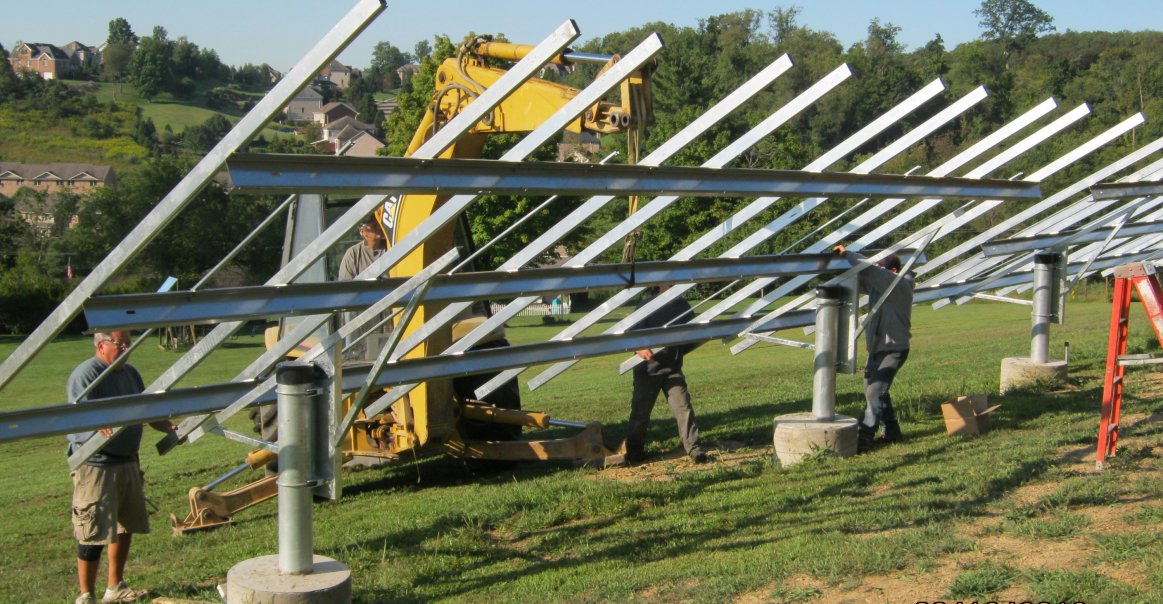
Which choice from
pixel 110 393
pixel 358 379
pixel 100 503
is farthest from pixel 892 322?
pixel 100 503

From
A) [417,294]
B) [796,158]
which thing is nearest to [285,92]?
[417,294]

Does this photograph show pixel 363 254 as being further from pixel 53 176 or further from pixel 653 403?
pixel 53 176

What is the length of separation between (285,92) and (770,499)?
4876mm

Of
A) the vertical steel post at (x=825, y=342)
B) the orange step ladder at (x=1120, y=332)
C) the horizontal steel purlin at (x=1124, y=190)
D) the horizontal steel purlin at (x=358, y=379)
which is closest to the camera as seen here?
the horizontal steel purlin at (x=358, y=379)

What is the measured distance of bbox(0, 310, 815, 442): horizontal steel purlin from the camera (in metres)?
6.32

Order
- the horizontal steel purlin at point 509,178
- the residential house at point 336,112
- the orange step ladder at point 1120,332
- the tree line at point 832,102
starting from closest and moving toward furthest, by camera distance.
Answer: the horizontal steel purlin at point 509,178, the orange step ladder at point 1120,332, the tree line at point 832,102, the residential house at point 336,112

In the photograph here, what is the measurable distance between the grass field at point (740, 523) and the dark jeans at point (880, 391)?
1.06 feet

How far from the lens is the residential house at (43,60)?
151 m

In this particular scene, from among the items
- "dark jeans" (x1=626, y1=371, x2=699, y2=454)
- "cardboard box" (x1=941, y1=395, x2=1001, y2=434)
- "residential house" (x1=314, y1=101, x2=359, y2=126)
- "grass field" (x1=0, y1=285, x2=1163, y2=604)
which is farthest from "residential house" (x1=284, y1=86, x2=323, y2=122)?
"cardboard box" (x1=941, y1=395, x2=1001, y2=434)

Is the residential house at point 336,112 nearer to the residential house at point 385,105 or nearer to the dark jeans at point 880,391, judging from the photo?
the residential house at point 385,105

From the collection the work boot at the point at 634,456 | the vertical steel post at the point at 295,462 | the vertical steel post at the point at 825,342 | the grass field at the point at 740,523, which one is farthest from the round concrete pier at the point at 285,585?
the vertical steel post at the point at 825,342

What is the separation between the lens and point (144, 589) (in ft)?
24.6

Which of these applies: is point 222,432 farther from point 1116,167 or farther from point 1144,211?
point 1144,211

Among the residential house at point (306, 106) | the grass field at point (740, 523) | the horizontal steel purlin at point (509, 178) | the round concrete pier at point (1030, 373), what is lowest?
the grass field at point (740, 523)
